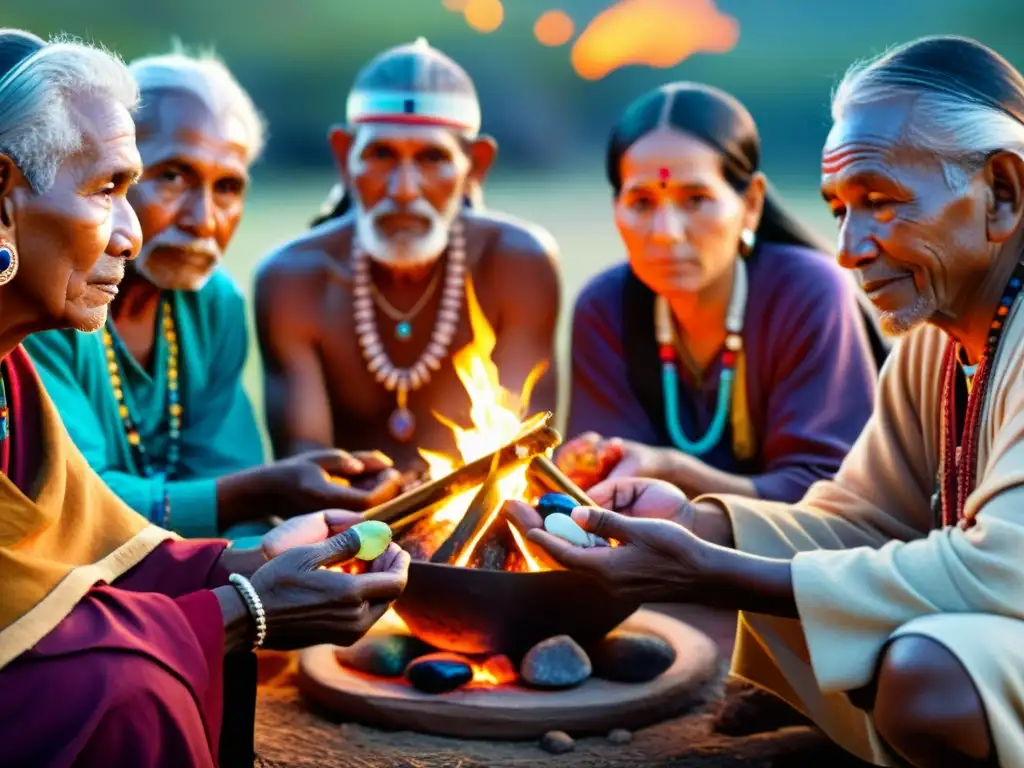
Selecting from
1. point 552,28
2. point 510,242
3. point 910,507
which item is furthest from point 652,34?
point 910,507

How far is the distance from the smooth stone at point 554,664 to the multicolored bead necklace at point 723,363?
4.72 feet

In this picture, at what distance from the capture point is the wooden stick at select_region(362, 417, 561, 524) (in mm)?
3643

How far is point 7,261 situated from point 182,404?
7.21ft

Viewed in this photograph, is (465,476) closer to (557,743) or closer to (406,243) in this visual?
(557,743)

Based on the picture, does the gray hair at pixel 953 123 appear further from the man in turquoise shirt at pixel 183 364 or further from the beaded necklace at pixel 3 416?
the beaded necklace at pixel 3 416

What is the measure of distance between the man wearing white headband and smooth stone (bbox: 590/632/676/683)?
1.56 meters

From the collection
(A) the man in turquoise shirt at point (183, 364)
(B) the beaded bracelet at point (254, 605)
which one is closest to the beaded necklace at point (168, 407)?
(A) the man in turquoise shirt at point (183, 364)

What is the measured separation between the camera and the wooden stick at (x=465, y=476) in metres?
3.64

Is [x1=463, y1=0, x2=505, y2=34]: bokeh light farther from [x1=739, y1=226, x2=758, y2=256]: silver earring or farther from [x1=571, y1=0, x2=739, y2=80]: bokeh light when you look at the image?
[x1=739, y1=226, x2=758, y2=256]: silver earring

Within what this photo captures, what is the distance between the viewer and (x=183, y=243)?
475cm

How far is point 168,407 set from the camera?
4906mm

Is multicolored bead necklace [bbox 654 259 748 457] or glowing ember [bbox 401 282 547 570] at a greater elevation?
multicolored bead necklace [bbox 654 259 748 457]

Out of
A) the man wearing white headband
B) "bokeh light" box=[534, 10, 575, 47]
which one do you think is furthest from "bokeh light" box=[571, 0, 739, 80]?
the man wearing white headband

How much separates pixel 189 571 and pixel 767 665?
1.58 m
